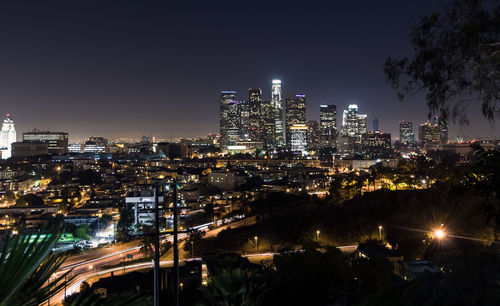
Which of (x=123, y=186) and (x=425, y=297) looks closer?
(x=425, y=297)

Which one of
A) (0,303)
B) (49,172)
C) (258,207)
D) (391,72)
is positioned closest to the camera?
(0,303)

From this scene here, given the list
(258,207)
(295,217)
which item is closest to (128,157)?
(258,207)

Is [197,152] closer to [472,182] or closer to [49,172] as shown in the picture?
[49,172]

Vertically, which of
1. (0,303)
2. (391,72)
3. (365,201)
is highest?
(391,72)

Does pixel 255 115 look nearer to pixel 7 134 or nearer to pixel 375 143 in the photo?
pixel 375 143

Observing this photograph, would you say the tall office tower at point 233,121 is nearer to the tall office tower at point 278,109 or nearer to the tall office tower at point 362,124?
the tall office tower at point 278,109

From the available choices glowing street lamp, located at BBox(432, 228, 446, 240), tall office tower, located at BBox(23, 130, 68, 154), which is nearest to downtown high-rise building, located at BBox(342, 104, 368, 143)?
tall office tower, located at BBox(23, 130, 68, 154)

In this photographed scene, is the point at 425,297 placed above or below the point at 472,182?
below
